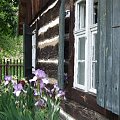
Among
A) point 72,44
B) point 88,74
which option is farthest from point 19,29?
point 88,74

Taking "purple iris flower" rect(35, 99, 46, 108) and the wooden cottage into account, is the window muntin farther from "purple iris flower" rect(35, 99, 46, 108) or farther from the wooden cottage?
"purple iris flower" rect(35, 99, 46, 108)

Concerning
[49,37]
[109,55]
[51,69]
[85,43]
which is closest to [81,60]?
[85,43]

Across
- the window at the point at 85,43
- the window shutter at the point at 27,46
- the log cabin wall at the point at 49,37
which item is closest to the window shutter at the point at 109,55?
the window at the point at 85,43

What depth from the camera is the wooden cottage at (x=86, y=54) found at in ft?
12.1

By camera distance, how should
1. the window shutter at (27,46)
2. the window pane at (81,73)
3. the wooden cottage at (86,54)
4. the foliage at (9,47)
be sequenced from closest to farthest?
the wooden cottage at (86,54) < the window pane at (81,73) < the window shutter at (27,46) < the foliage at (9,47)

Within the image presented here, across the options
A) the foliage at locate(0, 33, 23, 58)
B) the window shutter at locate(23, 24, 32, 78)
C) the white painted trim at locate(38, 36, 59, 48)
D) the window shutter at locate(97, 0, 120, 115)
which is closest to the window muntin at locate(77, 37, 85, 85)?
the window shutter at locate(97, 0, 120, 115)

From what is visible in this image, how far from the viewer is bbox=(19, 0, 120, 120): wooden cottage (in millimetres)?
3676

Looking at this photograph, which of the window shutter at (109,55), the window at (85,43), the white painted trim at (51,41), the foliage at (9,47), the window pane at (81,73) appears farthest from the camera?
the foliage at (9,47)

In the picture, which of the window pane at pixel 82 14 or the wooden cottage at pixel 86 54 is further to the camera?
the window pane at pixel 82 14

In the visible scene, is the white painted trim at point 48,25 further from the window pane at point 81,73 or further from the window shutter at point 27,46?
the window pane at point 81,73

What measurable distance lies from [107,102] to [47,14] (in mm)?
4887

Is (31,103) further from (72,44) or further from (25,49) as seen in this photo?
(25,49)

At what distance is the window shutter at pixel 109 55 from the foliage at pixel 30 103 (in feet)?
1.63

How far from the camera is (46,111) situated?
157 inches
